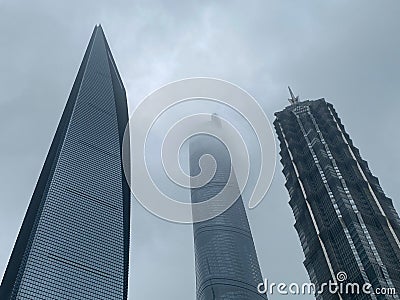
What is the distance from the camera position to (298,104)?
188 m

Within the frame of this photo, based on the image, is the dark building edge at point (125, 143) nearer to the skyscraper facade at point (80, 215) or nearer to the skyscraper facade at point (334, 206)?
the skyscraper facade at point (80, 215)

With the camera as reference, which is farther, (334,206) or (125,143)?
(125,143)

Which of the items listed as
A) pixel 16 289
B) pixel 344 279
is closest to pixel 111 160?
pixel 16 289

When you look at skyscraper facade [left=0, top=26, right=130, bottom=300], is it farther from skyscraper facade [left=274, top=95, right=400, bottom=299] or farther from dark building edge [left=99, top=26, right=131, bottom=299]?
skyscraper facade [left=274, top=95, right=400, bottom=299]

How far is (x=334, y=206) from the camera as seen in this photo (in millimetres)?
143625

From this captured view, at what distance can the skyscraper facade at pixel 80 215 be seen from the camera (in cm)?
11106

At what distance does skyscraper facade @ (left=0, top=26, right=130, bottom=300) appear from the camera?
11106 cm

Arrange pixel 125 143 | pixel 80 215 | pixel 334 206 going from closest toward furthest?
pixel 80 215
pixel 334 206
pixel 125 143

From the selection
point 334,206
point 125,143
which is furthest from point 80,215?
point 334,206

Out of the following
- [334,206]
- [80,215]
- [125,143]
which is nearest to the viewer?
[80,215]

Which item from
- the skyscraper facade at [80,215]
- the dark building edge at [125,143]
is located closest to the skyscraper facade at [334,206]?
the dark building edge at [125,143]

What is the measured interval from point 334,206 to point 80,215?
70.2 m

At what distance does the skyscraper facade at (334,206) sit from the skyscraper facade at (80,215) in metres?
52.2

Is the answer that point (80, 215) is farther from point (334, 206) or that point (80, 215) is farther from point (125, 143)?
point (334, 206)
